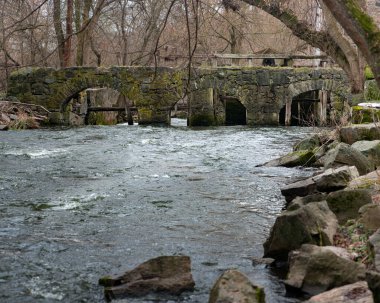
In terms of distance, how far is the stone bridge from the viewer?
62.7 ft

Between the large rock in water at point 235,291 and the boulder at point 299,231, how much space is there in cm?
107

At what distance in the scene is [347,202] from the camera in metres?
4.96

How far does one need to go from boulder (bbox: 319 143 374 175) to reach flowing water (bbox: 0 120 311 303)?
0.88 m

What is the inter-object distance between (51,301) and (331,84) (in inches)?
704

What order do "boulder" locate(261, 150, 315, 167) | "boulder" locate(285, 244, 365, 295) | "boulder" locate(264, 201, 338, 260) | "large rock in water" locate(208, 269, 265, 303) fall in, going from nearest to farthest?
"large rock in water" locate(208, 269, 265, 303) < "boulder" locate(285, 244, 365, 295) < "boulder" locate(264, 201, 338, 260) < "boulder" locate(261, 150, 315, 167)

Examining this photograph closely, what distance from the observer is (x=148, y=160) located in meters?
10.5

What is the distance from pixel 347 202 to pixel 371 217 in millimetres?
643

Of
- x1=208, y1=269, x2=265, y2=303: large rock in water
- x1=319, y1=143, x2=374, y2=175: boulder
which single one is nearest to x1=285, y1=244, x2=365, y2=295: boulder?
x1=208, y1=269, x2=265, y2=303: large rock in water

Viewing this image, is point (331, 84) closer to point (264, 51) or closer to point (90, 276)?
point (264, 51)

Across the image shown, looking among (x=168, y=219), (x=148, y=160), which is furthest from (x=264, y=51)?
(x=168, y=219)

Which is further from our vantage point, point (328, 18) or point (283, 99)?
point (283, 99)

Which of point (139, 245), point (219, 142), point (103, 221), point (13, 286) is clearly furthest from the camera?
point (219, 142)

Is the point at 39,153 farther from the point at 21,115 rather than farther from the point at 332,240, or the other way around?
the point at 332,240

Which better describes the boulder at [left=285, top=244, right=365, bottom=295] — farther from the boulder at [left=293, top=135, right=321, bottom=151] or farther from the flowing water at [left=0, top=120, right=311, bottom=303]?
the boulder at [left=293, top=135, right=321, bottom=151]
